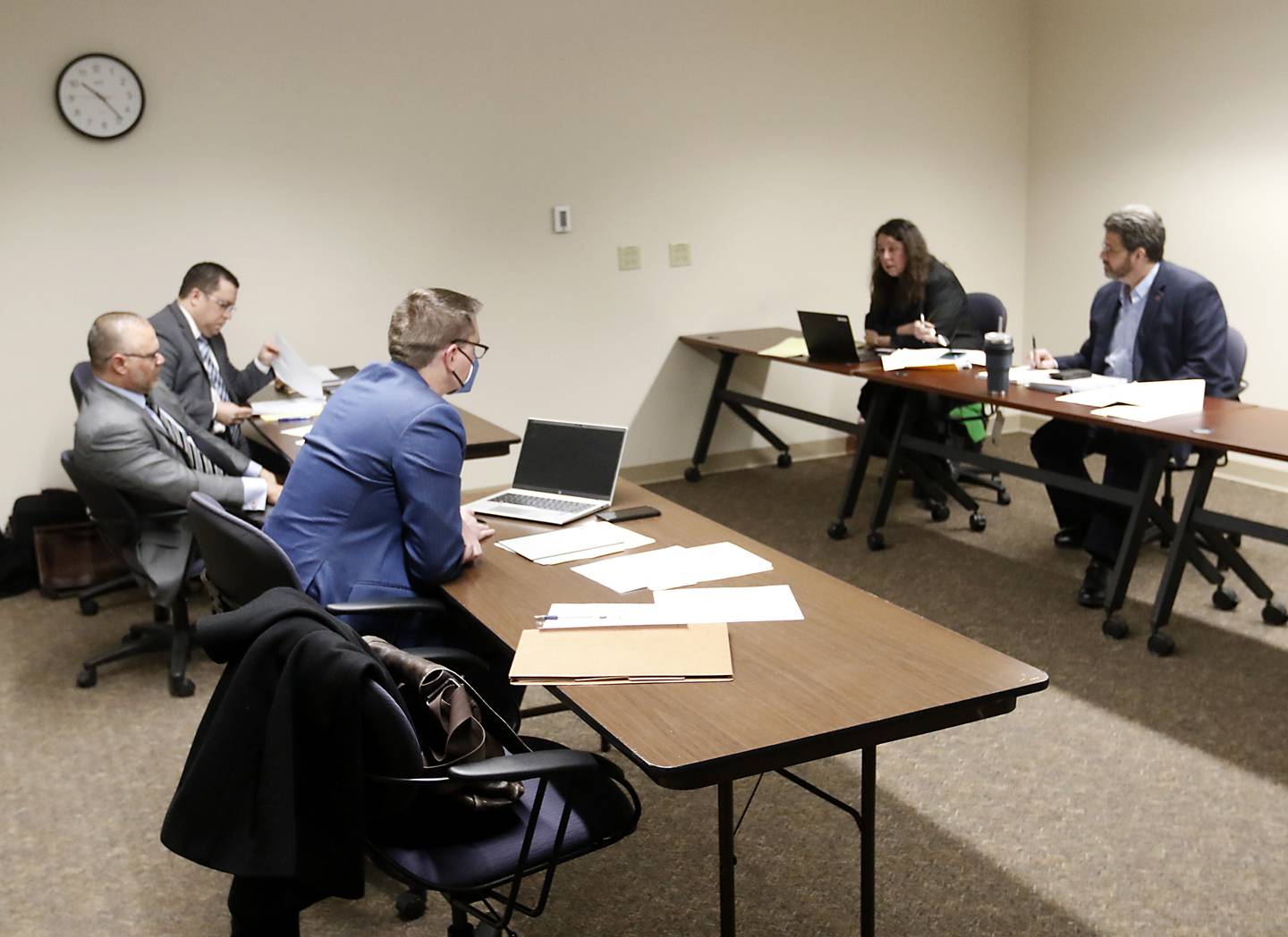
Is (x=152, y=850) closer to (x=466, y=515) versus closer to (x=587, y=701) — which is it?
(x=466, y=515)

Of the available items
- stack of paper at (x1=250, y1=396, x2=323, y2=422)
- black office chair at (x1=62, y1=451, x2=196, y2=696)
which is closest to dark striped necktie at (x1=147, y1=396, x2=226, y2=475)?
black office chair at (x1=62, y1=451, x2=196, y2=696)

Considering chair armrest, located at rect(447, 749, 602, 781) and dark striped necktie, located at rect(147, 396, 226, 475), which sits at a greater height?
dark striped necktie, located at rect(147, 396, 226, 475)

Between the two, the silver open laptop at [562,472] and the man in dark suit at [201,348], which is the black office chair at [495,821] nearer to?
the silver open laptop at [562,472]

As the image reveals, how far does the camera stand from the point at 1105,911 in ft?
7.93

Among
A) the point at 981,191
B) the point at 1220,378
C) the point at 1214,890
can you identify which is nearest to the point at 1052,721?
the point at 1214,890

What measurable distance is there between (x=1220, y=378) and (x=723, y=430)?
2.68 meters

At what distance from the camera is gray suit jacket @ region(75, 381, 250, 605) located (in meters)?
3.42

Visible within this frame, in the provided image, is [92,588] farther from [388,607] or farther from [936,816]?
[936,816]

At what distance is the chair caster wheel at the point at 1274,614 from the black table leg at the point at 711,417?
278 cm

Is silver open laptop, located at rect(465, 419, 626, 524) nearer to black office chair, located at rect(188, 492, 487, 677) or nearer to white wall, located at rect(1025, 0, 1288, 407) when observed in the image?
black office chair, located at rect(188, 492, 487, 677)

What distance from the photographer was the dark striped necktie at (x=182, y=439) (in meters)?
3.60

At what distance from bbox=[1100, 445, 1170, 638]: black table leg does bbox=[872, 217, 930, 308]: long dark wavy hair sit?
161 centimetres

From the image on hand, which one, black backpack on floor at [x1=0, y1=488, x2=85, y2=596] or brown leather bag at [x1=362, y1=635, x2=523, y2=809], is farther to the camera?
black backpack on floor at [x1=0, y1=488, x2=85, y2=596]

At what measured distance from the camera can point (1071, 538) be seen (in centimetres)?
482
